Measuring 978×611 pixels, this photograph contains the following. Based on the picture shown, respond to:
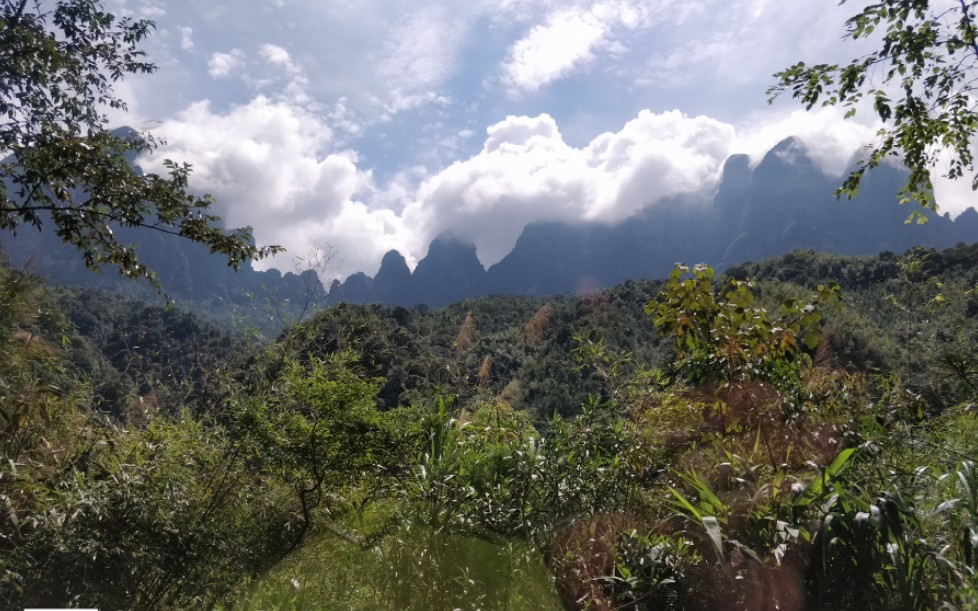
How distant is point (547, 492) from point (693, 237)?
15980 cm

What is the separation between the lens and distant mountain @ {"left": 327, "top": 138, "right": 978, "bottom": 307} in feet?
424

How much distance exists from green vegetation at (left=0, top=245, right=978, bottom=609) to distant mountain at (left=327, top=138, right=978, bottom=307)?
122 m

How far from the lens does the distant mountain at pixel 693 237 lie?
424ft

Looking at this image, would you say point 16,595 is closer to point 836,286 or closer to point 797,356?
point 797,356

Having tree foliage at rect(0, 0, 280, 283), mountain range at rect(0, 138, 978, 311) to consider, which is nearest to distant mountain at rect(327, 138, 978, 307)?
mountain range at rect(0, 138, 978, 311)

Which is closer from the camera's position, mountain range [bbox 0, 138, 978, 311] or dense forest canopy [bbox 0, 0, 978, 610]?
dense forest canopy [bbox 0, 0, 978, 610]

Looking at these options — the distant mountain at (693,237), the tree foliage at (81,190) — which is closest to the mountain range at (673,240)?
the distant mountain at (693,237)

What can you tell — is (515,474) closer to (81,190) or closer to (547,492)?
(547,492)

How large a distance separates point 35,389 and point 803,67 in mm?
4967

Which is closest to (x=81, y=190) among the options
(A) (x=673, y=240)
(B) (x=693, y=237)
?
(A) (x=673, y=240)

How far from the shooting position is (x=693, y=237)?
151500 millimetres

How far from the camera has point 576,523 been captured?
2.01 meters

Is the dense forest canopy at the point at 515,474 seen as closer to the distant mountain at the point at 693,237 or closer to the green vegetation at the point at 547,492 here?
the green vegetation at the point at 547,492

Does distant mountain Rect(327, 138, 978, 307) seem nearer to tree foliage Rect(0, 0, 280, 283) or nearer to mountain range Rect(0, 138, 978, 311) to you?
mountain range Rect(0, 138, 978, 311)
